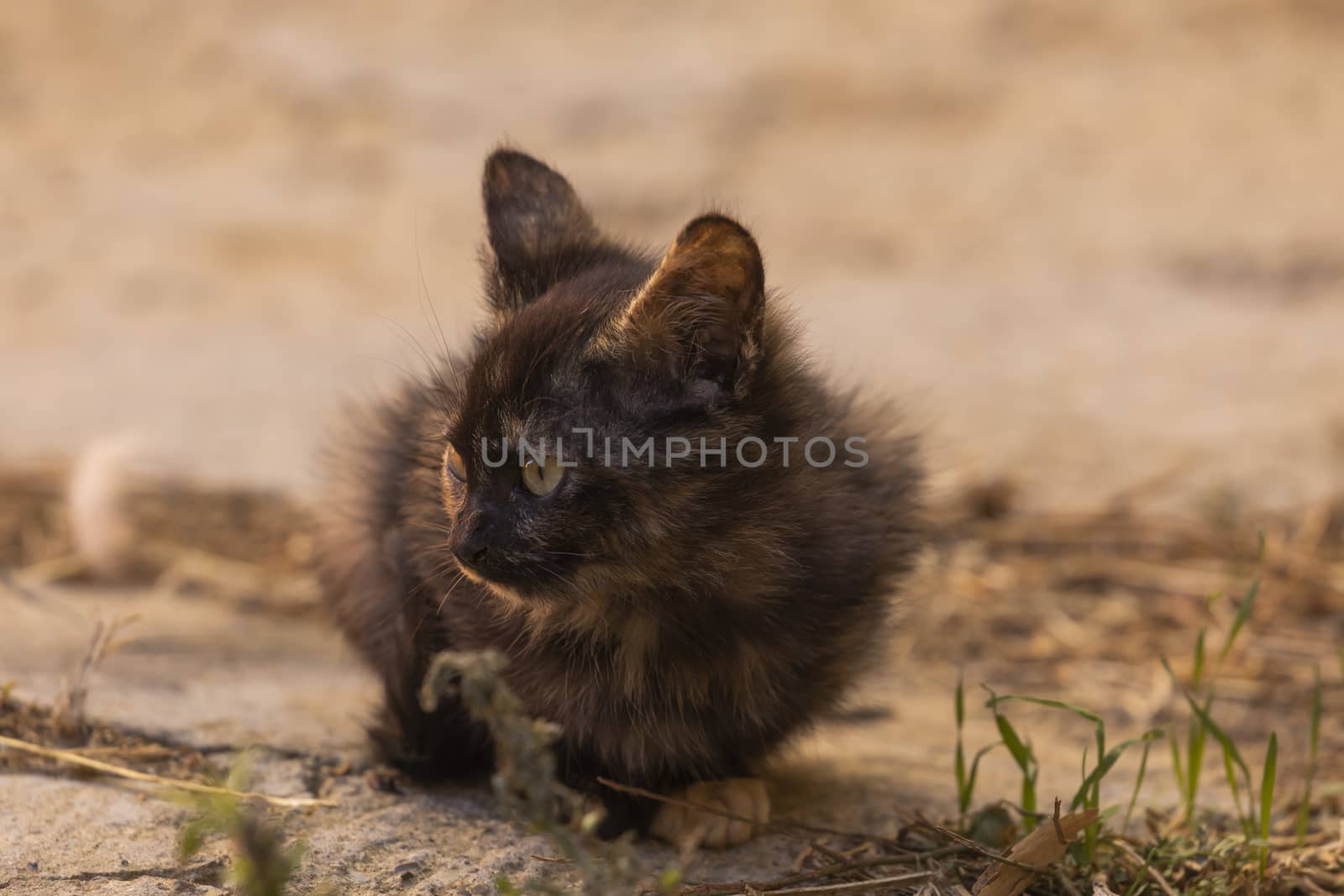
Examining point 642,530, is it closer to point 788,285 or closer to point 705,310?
point 705,310

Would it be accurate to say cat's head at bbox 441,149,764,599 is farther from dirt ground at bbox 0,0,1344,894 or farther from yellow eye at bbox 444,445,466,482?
dirt ground at bbox 0,0,1344,894

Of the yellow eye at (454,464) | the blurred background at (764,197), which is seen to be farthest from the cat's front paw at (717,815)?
the blurred background at (764,197)

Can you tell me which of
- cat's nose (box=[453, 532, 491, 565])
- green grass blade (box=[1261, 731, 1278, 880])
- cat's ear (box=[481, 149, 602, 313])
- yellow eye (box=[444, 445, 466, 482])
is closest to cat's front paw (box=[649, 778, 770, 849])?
cat's nose (box=[453, 532, 491, 565])

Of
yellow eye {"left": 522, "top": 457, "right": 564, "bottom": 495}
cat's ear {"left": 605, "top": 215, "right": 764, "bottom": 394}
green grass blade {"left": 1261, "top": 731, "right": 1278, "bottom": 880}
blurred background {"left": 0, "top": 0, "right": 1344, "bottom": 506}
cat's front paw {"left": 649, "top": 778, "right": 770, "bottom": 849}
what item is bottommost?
cat's front paw {"left": 649, "top": 778, "right": 770, "bottom": 849}

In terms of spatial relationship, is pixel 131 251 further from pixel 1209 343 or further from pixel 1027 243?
pixel 1209 343

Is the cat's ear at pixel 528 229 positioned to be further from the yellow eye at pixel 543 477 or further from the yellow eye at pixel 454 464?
the yellow eye at pixel 543 477

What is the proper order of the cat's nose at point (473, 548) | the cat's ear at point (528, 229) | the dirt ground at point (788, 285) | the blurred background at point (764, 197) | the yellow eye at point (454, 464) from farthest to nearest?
the blurred background at point (764, 197) < the dirt ground at point (788, 285) < the cat's ear at point (528, 229) < the yellow eye at point (454, 464) < the cat's nose at point (473, 548)

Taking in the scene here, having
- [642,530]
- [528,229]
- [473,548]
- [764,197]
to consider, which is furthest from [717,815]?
[764,197]

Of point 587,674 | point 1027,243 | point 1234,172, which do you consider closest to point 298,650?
point 587,674
